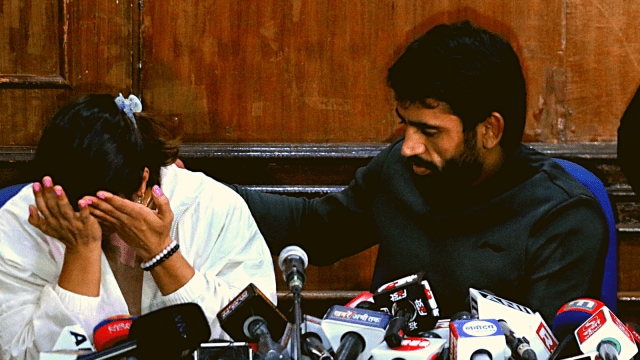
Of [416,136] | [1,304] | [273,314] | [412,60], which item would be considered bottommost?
[1,304]

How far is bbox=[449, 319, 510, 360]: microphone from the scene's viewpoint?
50.9 inches

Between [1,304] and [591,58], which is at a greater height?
[591,58]

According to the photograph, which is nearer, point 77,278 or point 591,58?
point 77,278

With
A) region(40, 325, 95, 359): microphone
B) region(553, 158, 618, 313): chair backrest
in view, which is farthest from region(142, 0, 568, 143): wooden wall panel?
region(40, 325, 95, 359): microphone

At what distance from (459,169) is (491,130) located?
4.4 inches

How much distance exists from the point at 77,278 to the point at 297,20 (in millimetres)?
1232

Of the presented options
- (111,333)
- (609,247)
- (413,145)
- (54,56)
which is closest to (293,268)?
(111,333)

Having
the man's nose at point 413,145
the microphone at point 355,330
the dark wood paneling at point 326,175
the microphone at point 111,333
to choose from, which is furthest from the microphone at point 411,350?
the dark wood paneling at point 326,175

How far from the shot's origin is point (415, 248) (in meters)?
2.06

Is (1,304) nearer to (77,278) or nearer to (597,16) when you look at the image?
(77,278)

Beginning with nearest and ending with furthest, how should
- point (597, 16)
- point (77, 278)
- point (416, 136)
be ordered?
point (77, 278), point (416, 136), point (597, 16)

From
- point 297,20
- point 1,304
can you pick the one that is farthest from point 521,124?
point 1,304

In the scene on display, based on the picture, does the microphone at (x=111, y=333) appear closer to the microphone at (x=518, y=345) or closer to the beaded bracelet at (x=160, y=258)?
the beaded bracelet at (x=160, y=258)

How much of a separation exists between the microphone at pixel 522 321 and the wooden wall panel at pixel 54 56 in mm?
1540
